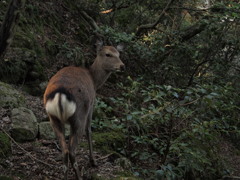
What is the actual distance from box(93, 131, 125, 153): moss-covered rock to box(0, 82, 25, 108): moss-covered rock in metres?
1.52

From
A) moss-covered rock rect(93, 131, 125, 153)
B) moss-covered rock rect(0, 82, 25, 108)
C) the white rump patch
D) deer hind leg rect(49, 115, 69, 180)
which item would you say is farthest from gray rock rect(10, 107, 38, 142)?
the white rump patch

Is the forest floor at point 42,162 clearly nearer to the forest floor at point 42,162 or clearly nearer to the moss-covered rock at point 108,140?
the forest floor at point 42,162

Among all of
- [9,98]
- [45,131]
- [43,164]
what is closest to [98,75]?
[45,131]

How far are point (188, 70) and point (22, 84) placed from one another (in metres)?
4.89

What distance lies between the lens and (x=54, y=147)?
194 inches

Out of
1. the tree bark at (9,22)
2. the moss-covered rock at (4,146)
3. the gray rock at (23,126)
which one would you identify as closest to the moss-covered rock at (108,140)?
the gray rock at (23,126)

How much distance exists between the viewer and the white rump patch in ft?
11.3

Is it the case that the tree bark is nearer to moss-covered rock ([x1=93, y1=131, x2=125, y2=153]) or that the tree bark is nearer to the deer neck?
the deer neck

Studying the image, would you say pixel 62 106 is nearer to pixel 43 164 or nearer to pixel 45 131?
pixel 43 164

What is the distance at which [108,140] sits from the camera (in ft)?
18.5

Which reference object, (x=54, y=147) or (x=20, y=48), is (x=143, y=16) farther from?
(x=54, y=147)

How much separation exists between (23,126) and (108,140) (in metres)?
1.63

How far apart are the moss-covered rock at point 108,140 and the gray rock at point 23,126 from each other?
1.15 meters

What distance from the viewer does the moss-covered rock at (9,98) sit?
5.19m
